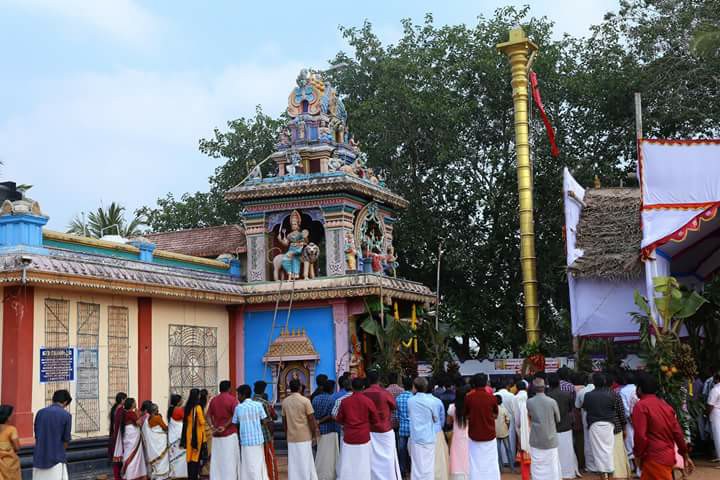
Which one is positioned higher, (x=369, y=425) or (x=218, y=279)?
(x=218, y=279)

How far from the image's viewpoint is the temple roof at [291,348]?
1862cm

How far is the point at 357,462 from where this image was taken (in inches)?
448

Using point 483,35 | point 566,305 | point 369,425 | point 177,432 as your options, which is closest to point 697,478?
point 369,425

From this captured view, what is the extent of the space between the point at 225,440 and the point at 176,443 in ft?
5.28

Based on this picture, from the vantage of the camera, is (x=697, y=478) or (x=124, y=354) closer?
(x=697, y=478)

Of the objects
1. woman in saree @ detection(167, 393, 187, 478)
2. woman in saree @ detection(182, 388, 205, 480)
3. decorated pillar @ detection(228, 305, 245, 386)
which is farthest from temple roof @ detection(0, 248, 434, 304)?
woman in saree @ detection(182, 388, 205, 480)

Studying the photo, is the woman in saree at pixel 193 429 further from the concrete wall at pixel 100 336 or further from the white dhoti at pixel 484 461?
the white dhoti at pixel 484 461

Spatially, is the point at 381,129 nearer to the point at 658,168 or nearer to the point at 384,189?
the point at 384,189

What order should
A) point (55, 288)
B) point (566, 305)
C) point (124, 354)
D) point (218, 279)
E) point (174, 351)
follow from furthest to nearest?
point (566, 305), point (218, 279), point (174, 351), point (124, 354), point (55, 288)

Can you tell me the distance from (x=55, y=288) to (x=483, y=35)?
16440 millimetres

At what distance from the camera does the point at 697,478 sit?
12727mm

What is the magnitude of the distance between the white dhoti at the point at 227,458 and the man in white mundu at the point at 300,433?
0.71 meters

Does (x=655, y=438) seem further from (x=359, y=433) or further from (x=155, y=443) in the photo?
(x=155, y=443)

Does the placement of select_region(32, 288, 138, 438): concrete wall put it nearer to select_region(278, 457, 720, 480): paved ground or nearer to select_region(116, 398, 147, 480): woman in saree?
select_region(116, 398, 147, 480): woman in saree
